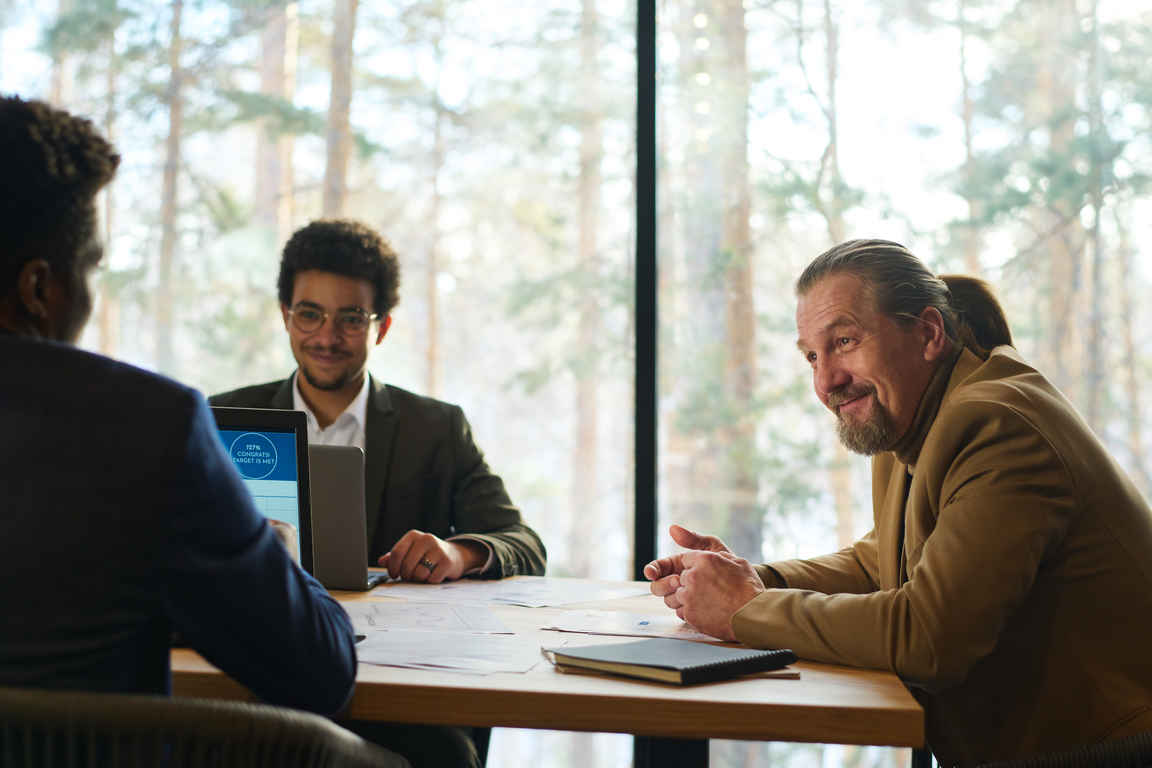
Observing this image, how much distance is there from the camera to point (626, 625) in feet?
5.44

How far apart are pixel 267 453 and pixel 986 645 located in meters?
1.14

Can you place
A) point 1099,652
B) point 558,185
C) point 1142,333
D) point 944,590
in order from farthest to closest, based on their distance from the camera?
point 558,185 → point 1142,333 → point 1099,652 → point 944,590

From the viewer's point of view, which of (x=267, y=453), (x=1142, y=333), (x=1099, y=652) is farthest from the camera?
(x=1142, y=333)

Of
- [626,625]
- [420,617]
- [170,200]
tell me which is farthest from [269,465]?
[170,200]

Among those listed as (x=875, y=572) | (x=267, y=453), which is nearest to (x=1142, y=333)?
(x=875, y=572)

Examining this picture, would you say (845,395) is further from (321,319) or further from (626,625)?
(321,319)

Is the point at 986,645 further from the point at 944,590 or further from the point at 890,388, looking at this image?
the point at 890,388

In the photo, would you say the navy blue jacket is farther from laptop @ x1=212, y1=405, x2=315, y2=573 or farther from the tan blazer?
the tan blazer

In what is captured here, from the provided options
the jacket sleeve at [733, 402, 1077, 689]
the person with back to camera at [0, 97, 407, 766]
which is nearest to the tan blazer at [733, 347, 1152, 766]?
the jacket sleeve at [733, 402, 1077, 689]

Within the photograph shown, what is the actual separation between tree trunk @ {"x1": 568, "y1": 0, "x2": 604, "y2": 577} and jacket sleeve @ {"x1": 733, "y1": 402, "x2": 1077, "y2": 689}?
2083 mm

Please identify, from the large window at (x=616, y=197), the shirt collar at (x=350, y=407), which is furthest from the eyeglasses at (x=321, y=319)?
the large window at (x=616, y=197)

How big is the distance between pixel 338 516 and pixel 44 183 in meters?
0.97

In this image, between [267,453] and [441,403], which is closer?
[267,453]

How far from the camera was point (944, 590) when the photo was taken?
4.51ft
